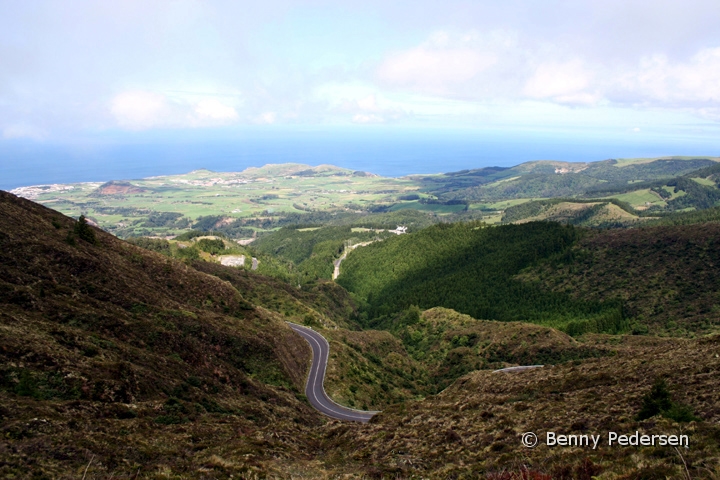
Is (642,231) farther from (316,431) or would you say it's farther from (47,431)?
(47,431)

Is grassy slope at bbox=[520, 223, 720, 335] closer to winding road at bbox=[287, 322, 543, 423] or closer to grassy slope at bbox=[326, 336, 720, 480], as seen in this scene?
winding road at bbox=[287, 322, 543, 423]

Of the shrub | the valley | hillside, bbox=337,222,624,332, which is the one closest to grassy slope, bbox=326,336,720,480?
the valley

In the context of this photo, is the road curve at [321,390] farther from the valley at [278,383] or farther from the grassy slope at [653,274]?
the grassy slope at [653,274]

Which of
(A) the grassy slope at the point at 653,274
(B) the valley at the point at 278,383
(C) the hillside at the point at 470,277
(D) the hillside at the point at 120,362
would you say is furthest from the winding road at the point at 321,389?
(C) the hillside at the point at 470,277

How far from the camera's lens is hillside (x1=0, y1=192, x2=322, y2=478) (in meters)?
19.8

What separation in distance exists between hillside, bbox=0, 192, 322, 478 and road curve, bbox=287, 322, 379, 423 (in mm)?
1850

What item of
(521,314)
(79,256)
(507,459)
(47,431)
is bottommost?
(521,314)

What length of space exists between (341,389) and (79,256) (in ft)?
106

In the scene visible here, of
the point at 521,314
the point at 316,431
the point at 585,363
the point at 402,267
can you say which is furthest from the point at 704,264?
the point at 316,431

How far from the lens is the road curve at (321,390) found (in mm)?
44062

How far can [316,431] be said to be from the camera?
110 ft

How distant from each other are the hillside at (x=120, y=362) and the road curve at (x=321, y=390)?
1850mm

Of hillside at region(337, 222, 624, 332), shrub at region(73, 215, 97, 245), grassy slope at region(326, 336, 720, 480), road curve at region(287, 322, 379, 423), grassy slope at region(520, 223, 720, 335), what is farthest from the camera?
hillside at region(337, 222, 624, 332)

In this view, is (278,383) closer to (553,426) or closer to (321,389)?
(321,389)
